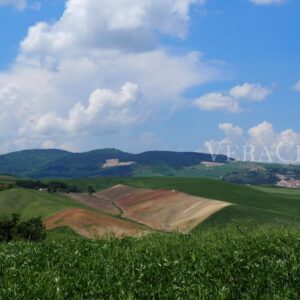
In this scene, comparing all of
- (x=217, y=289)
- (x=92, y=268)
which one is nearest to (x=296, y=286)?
(x=217, y=289)

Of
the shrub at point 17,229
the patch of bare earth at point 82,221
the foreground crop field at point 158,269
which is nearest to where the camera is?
the foreground crop field at point 158,269

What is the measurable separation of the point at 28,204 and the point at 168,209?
36.3 metres

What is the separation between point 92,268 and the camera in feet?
39.2

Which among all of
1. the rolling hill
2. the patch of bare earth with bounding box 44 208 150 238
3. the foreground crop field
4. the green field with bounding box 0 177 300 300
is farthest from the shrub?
the patch of bare earth with bounding box 44 208 150 238

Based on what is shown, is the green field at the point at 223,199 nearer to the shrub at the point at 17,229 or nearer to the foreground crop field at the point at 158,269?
the shrub at the point at 17,229

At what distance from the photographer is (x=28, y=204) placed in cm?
12569

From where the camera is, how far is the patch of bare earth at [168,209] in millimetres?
103131

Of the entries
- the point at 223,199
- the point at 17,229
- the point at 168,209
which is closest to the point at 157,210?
the point at 168,209

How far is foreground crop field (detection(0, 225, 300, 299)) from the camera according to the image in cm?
999

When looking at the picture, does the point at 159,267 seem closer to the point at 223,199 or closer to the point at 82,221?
the point at 82,221

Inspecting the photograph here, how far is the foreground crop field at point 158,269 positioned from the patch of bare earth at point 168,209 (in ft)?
250

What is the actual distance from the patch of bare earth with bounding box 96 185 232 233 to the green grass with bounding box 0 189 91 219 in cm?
1827

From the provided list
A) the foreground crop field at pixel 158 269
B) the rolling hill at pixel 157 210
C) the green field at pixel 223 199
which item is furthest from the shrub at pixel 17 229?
the green field at pixel 223 199

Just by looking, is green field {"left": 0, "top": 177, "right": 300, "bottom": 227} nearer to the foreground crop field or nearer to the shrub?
the shrub
